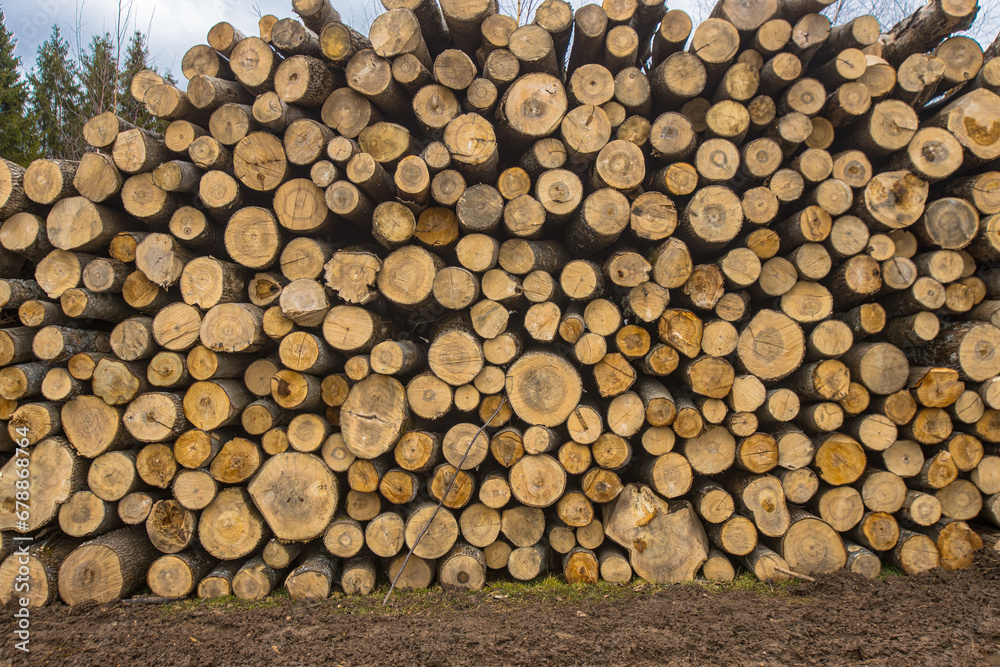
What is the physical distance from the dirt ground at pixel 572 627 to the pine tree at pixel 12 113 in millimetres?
11274

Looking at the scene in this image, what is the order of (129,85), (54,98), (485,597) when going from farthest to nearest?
(54,98), (129,85), (485,597)

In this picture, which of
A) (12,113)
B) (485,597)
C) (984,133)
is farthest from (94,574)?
(12,113)

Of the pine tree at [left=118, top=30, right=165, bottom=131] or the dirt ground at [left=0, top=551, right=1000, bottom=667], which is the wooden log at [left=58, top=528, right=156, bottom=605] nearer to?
the dirt ground at [left=0, top=551, right=1000, bottom=667]

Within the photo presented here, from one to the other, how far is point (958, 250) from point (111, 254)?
5.35 meters

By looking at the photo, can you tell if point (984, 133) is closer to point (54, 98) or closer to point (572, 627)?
point (572, 627)

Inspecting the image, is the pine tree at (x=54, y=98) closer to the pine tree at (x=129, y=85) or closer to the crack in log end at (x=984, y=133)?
the pine tree at (x=129, y=85)

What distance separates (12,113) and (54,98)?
3.04 feet

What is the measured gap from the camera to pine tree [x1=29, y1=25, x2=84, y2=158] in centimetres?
1027

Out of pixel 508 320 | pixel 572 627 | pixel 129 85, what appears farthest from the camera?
pixel 129 85

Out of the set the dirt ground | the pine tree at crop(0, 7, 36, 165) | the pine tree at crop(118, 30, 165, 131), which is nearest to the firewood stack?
the dirt ground

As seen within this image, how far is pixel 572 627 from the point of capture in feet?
8.05

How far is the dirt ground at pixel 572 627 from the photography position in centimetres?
224

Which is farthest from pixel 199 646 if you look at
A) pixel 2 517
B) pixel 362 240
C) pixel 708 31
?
pixel 708 31

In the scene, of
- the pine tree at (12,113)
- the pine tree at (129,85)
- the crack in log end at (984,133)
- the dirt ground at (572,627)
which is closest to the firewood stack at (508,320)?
the crack in log end at (984,133)
